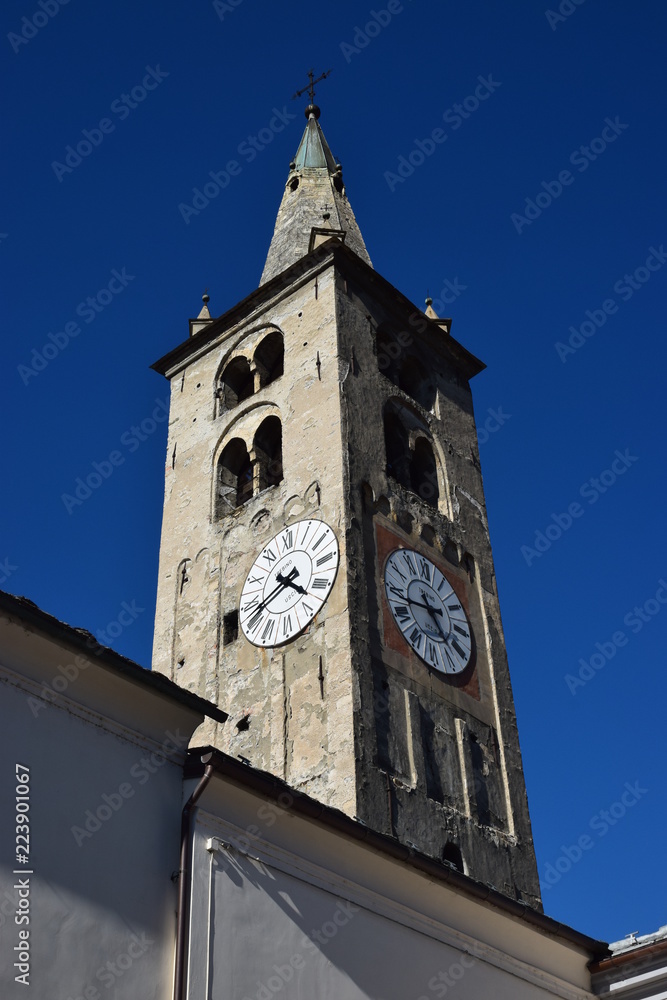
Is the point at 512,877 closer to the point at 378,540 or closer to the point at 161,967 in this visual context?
the point at 378,540

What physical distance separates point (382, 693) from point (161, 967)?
31.1ft

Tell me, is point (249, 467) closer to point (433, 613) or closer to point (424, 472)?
point (424, 472)

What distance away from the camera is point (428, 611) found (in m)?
20.5

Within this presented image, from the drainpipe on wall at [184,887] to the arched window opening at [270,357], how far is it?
15.1 m

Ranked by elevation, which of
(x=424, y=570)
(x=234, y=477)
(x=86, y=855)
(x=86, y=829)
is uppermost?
(x=234, y=477)

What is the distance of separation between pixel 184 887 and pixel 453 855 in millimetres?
9098

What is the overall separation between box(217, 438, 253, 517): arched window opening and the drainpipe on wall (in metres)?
13.0

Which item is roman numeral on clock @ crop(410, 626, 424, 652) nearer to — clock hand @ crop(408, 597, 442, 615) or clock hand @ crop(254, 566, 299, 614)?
clock hand @ crop(408, 597, 442, 615)

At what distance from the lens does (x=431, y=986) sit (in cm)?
1147

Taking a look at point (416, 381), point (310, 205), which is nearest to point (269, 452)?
point (416, 381)

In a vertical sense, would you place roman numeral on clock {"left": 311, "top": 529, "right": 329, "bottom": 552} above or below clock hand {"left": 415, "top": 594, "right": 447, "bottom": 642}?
above

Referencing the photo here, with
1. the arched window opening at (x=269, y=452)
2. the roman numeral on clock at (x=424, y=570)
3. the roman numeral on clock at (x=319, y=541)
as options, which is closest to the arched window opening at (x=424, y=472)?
the roman numeral on clock at (x=424, y=570)

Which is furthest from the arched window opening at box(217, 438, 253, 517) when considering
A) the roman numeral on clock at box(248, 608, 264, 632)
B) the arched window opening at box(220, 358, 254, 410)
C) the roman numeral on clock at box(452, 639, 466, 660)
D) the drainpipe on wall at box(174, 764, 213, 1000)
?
the drainpipe on wall at box(174, 764, 213, 1000)

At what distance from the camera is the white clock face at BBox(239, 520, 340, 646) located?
1934cm
